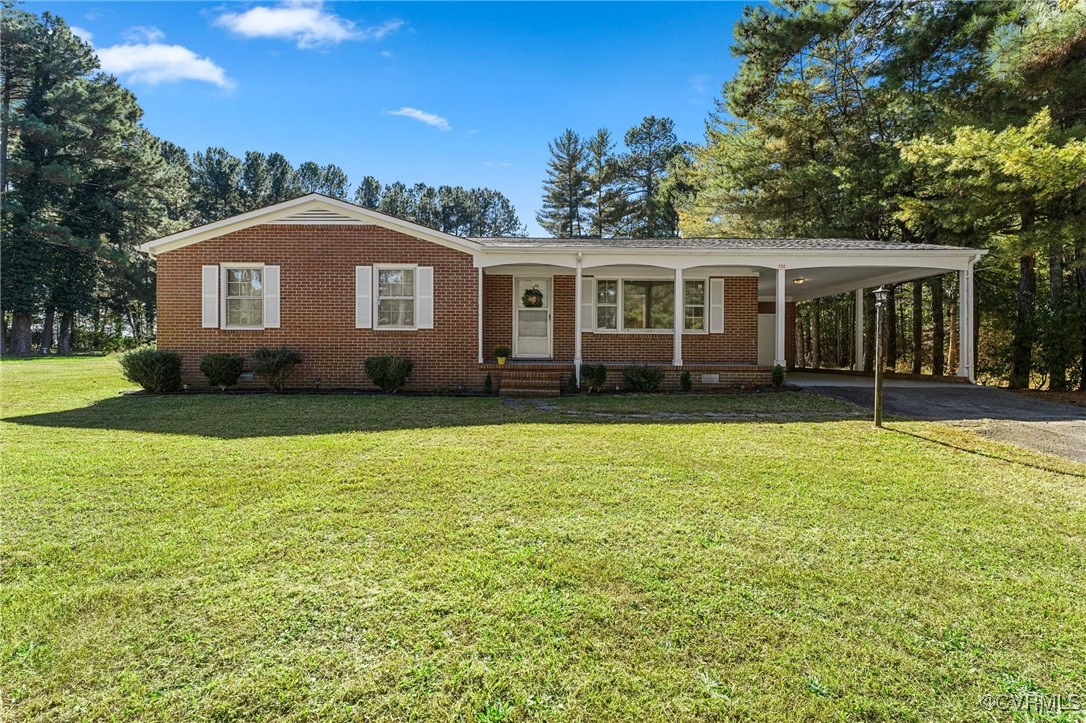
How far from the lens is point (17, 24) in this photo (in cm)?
2256

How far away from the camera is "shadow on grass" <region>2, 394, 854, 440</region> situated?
6777mm

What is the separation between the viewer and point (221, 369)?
10523mm

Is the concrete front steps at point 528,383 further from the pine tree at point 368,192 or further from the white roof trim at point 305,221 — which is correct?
the pine tree at point 368,192

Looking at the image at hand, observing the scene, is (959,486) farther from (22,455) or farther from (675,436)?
(22,455)

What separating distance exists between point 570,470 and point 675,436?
2.21 meters

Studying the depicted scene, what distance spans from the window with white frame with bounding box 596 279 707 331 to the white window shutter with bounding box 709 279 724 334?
0.16 m

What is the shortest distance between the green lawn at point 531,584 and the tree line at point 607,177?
31025 millimetres

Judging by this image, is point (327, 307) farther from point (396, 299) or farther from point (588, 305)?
point (588, 305)

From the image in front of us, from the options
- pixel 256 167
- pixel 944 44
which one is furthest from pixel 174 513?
pixel 256 167

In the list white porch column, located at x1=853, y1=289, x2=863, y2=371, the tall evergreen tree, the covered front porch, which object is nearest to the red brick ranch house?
the covered front porch

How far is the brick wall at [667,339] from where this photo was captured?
13.1 m

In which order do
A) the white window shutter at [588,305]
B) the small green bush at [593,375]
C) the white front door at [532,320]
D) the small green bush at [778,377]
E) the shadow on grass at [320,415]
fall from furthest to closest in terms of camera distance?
the white window shutter at [588,305] → the white front door at [532,320] → the small green bush at [778,377] → the small green bush at [593,375] → the shadow on grass at [320,415]

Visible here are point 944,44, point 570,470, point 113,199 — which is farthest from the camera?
point 113,199

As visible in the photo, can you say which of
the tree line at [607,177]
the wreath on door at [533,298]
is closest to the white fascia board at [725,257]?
the wreath on door at [533,298]
